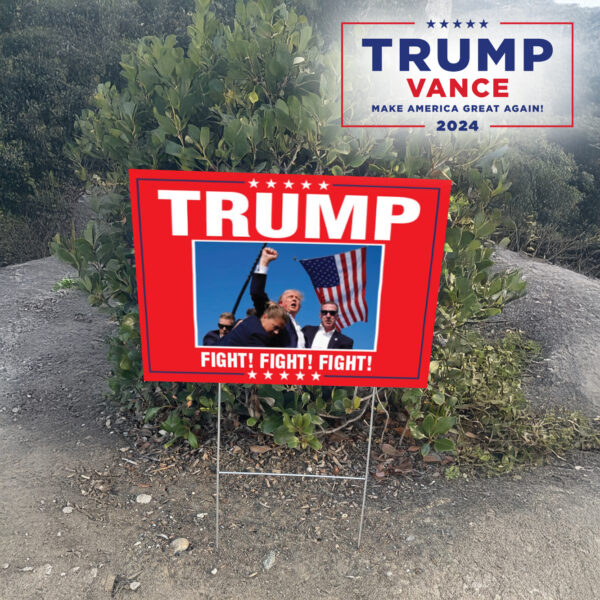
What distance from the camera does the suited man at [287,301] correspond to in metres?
2.91

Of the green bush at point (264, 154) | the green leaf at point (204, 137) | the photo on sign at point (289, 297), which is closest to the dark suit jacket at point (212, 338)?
the photo on sign at point (289, 297)

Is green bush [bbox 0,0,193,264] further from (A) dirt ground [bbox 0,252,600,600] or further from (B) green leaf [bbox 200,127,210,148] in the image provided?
(B) green leaf [bbox 200,127,210,148]

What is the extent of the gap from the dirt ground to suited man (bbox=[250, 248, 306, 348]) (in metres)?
1.37

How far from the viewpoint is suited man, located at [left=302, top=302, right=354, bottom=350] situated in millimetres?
2947

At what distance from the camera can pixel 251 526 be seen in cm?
356

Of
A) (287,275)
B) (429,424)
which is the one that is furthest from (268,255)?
(429,424)

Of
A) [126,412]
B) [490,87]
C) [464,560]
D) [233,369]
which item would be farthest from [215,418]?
[490,87]

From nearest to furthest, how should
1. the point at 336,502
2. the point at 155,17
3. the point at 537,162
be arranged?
the point at 336,502
the point at 537,162
the point at 155,17

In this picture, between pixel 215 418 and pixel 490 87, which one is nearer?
pixel 215 418

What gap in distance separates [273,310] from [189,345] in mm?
483

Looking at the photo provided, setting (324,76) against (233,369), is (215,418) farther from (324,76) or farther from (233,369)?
(324,76)

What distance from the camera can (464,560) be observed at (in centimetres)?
328

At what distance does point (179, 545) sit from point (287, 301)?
1648 millimetres

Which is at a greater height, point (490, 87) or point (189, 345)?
point (490, 87)
